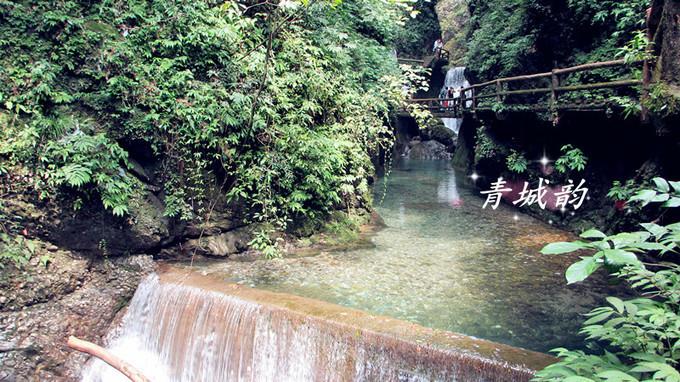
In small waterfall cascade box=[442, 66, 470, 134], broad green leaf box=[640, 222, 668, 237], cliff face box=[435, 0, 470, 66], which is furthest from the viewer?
cliff face box=[435, 0, 470, 66]

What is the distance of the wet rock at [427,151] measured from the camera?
92.9 ft

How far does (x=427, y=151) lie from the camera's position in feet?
94.3

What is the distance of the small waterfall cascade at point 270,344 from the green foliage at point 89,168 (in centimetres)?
147

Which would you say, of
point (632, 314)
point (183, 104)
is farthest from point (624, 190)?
point (183, 104)

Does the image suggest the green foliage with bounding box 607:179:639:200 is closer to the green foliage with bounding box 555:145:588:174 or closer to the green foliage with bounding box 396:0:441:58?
the green foliage with bounding box 555:145:588:174

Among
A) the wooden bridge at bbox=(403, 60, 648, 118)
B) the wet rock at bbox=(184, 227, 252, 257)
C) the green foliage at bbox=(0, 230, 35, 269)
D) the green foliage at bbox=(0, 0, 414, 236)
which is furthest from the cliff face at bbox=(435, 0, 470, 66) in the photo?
the green foliage at bbox=(0, 230, 35, 269)

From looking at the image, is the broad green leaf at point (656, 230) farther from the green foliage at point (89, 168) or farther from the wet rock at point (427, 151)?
the wet rock at point (427, 151)

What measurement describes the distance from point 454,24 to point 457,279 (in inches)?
1366

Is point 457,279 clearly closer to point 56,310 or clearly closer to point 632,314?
point 632,314

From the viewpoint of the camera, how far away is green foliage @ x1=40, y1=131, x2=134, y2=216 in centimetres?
585

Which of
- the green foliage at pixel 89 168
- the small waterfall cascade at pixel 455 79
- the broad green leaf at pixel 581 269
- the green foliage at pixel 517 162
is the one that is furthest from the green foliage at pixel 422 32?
the broad green leaf at pixel 581 269

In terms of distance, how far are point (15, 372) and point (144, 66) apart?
15.9 ft

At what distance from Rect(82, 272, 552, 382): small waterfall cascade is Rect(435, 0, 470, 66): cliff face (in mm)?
28725

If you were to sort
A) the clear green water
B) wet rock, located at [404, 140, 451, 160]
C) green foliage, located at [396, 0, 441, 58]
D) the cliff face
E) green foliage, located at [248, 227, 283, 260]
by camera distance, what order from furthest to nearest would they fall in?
the cliff face < green foliage, located at [396, 0, 441, 58] < wet rock, located at [404, 140, 451, 160] < green foliage, located at [248, 227, 283, 260] < the clear green water
